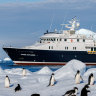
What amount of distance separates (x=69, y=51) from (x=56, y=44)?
7.97 ft

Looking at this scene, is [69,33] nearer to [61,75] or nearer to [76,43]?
[76,43]

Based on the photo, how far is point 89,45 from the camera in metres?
59.5

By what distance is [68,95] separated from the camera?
16.4m

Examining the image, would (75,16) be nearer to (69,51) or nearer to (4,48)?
(69,51)

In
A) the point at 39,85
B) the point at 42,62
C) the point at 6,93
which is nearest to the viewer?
the point at 6,93

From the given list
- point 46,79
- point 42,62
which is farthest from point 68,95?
point 42,62

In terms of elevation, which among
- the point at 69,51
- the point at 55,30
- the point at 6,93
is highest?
the point at 55,30

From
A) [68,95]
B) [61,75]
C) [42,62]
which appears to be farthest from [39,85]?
[42,62]

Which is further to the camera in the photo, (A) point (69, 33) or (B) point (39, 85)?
(A) point (69, 33)

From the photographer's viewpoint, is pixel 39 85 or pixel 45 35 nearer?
pixel 39 85

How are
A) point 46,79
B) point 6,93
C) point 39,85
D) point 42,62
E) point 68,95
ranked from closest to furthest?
point 68,95 < point 6,93 < point 39,85 < point 46,79 < point 42,62

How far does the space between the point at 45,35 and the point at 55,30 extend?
109 inches

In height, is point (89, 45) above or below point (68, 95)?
above

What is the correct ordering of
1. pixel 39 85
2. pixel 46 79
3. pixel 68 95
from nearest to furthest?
pixel 68 95 < pixel 39 85 < pixel 46 79
